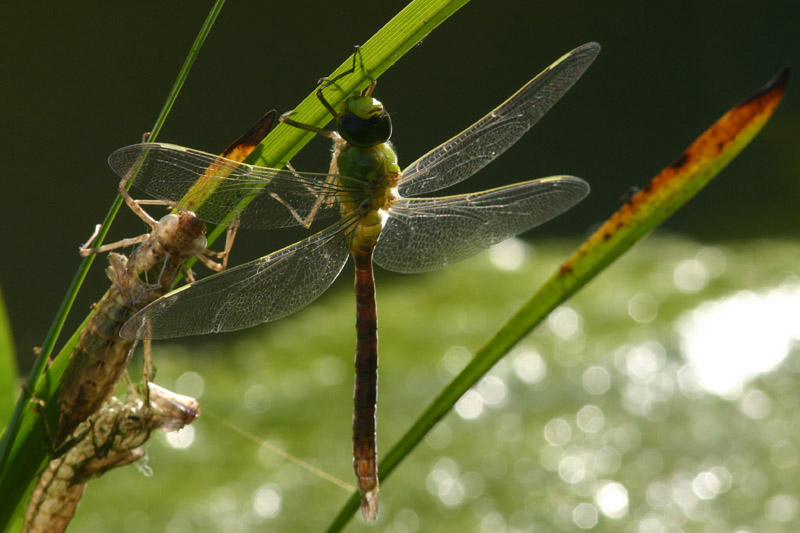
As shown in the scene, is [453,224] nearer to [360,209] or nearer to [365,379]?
[360,209]

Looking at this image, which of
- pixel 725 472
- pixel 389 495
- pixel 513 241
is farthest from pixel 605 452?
pixel 513 241

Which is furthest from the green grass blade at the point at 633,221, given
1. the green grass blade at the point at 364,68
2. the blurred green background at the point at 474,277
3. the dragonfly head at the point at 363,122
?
the blurred green background at the point at 474,277

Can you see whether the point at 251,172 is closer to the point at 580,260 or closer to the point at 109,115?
the point at 580,260

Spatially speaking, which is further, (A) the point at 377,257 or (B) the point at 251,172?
(A) the point at 377,257

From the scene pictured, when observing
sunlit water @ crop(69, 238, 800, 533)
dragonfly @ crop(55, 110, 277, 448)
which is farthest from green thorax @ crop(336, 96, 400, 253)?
sunlit water @ crop(69, 238, 800, 533)

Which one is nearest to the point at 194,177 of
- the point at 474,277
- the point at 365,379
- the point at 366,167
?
the point at 366,167

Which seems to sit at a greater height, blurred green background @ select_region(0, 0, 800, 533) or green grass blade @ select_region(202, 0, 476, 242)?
green grass blade @ select_region(202, 0, 476, 242)

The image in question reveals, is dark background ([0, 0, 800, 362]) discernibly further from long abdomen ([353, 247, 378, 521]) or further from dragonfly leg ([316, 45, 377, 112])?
dragonfly leg ([316, 45, 377, 112])
